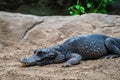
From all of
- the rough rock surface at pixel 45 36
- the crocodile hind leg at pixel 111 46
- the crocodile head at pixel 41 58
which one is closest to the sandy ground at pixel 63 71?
the rough rock surface at pixel 45 36

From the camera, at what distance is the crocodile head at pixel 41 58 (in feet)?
19.9

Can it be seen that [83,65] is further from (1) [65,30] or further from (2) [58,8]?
(2) [58,8]

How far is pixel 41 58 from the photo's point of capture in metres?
6.19

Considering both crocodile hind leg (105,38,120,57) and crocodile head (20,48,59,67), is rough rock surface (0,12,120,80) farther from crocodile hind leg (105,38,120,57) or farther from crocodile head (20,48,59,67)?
crocodile hind leg (105,38,120,57)

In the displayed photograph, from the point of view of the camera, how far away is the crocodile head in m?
6.08

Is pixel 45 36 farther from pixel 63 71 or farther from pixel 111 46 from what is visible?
pixel 63 71

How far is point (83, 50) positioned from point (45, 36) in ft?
5.64

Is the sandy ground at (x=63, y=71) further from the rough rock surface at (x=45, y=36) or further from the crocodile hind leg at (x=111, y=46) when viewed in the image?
the crocodile hind leg at (x=111, y=46)

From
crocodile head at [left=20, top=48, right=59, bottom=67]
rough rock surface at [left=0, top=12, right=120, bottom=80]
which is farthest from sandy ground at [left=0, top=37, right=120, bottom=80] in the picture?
crocodile head at [left=20, top=48, right=59, bottom=67]

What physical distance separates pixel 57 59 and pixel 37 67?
0.49 metres

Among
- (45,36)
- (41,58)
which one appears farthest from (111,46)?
(45,36)

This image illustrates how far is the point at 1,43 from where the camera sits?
775 cm

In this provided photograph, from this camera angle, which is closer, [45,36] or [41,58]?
[41,58]

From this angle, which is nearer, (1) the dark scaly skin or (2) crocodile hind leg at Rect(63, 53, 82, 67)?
(2) crocodile hind leg at Rect(63, 53, 82, 67)
